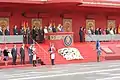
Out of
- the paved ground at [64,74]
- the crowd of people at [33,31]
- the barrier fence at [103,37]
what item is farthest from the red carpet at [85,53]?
the paved ground at [64,74]

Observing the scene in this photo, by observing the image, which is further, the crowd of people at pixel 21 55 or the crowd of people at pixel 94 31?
the crowd of people at pixel 94 31

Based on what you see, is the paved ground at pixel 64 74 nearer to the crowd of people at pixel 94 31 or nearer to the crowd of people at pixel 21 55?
the crowd of people at pixel 21 55

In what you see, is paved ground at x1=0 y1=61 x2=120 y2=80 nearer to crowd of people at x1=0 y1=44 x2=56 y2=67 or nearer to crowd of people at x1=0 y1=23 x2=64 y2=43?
crowd of people at x1=0 y1=44 x2=56 y2=67

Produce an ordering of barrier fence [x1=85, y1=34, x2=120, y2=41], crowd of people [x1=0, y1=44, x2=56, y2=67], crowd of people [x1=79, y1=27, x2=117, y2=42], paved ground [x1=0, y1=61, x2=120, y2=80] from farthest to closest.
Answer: crowd of people [x1=79, y1=27, x2=117, y2=42] → barrier fence [x1=85, y1=34, x2=120, y2=41] → crowd of people [x1=0, y1=44, x2=56, y2=67] → paved ground [x1=0, y1=61, x2=120, y2=80]

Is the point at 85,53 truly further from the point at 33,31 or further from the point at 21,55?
the point at 21,55

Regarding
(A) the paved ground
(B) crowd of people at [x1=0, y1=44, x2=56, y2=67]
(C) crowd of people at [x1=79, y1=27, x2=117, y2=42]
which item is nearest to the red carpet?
(B) crowd of people at [x1=0, y1=44, x2=56, y2=67]

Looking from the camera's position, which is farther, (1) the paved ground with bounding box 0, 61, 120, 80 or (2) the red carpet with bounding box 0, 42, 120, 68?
(2) the red carpet with bounding box 0, 42, 120, 68

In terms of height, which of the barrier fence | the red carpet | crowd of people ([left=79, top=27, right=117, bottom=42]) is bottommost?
the red carpet

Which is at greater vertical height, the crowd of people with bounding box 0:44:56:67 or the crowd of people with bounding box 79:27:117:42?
the crowd of people with bounding box 79:27:117:42

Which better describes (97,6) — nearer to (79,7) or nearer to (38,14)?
(79,7)

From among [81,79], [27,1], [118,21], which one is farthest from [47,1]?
[81,79]

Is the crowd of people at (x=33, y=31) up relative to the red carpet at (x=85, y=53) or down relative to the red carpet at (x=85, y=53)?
up

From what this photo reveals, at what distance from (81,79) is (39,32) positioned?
17467 mm

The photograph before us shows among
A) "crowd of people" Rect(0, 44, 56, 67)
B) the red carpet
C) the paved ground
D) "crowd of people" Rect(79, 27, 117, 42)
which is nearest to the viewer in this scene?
the paved ground
